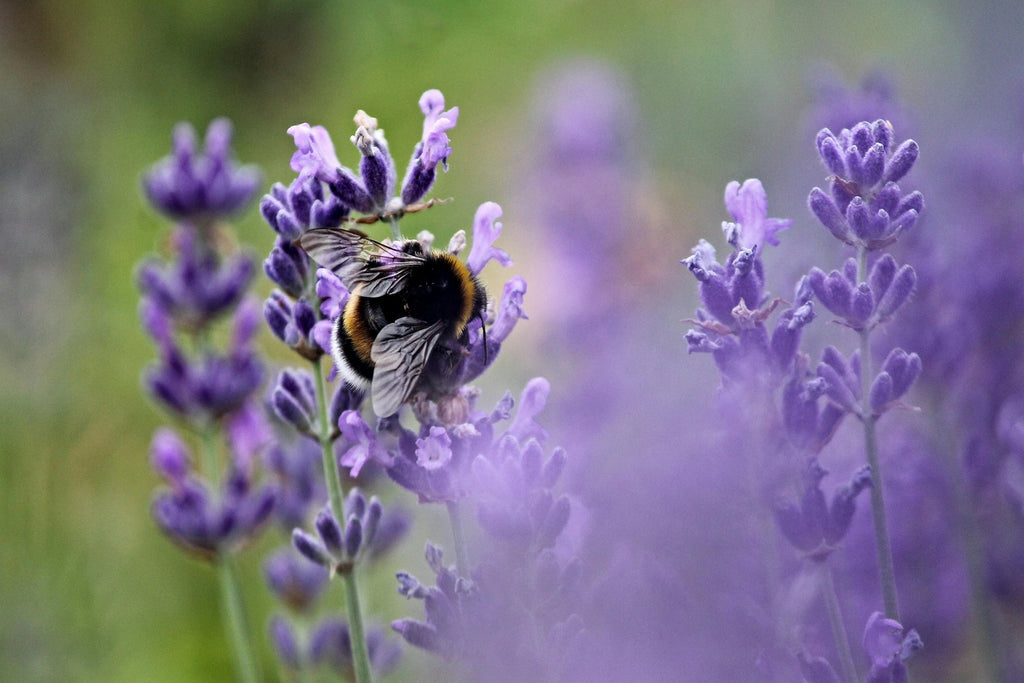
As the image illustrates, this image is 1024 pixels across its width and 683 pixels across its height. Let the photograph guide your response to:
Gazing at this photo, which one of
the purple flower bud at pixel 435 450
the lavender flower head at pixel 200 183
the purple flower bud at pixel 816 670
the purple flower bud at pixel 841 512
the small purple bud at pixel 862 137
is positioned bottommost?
the purple flower bud at pixel 816 670

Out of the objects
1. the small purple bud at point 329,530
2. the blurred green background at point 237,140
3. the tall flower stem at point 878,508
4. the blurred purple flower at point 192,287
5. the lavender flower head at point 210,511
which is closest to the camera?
the tall flower stem at point 878,508

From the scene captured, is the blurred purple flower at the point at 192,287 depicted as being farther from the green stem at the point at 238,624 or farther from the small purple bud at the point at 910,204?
the small purple bud at the point at 910,204

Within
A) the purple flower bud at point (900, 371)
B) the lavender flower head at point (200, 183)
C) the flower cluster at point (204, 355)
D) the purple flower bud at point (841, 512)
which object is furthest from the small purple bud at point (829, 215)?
the lavender flower head at point (200, 183)

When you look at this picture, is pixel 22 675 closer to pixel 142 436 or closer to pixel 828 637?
pixel 142 436

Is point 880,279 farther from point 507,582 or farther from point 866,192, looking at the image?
point 507,582

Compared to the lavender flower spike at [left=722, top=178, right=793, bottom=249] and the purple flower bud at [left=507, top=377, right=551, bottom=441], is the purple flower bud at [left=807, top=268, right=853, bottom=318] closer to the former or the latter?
the lavender flower spike at [left=722, top=178, right=793, bottom=249]

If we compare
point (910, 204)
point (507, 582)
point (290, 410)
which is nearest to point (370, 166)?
point (290, 410)

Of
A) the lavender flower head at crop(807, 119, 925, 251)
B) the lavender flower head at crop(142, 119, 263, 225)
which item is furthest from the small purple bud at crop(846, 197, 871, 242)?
the lavender flower head at crop(142, 119, 263, 225)
